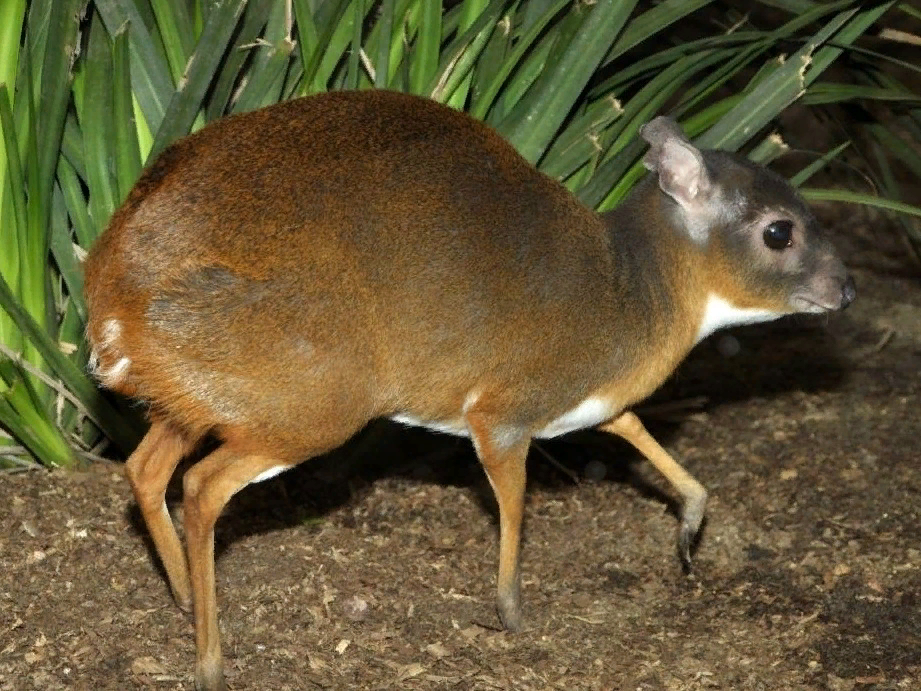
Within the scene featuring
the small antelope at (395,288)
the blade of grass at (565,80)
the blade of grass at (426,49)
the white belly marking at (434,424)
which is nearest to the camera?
the small antelope at (395,288)

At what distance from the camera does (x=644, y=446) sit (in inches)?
195

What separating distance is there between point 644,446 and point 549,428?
1.86 feet

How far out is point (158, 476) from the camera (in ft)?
14.3

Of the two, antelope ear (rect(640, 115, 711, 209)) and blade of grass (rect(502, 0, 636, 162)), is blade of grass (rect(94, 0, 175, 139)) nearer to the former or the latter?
blade of grass (rect(502, 0, 636, 162))

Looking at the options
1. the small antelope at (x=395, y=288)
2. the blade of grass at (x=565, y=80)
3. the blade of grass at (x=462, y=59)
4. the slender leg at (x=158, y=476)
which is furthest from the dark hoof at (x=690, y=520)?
the slender leg at (x=158, y=476)

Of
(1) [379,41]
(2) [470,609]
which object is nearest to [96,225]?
(1) [379,41]

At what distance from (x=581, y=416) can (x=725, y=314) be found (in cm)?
63

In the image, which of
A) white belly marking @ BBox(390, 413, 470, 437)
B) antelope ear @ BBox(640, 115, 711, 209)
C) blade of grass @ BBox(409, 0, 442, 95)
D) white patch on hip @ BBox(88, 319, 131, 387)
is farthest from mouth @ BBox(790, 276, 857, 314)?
white patch on hip @ BBox(88, 319, 131, 387)

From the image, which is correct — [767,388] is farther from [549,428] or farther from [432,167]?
[432,167]

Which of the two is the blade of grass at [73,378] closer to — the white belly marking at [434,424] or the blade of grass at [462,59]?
the white belly marking at [434,424]

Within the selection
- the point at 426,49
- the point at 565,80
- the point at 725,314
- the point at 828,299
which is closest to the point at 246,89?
the point at 426,49

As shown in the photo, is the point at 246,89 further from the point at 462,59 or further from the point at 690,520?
the point at 690,520

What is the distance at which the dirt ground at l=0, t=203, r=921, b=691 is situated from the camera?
4.34 metres

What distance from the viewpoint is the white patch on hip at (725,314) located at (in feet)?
15.5
